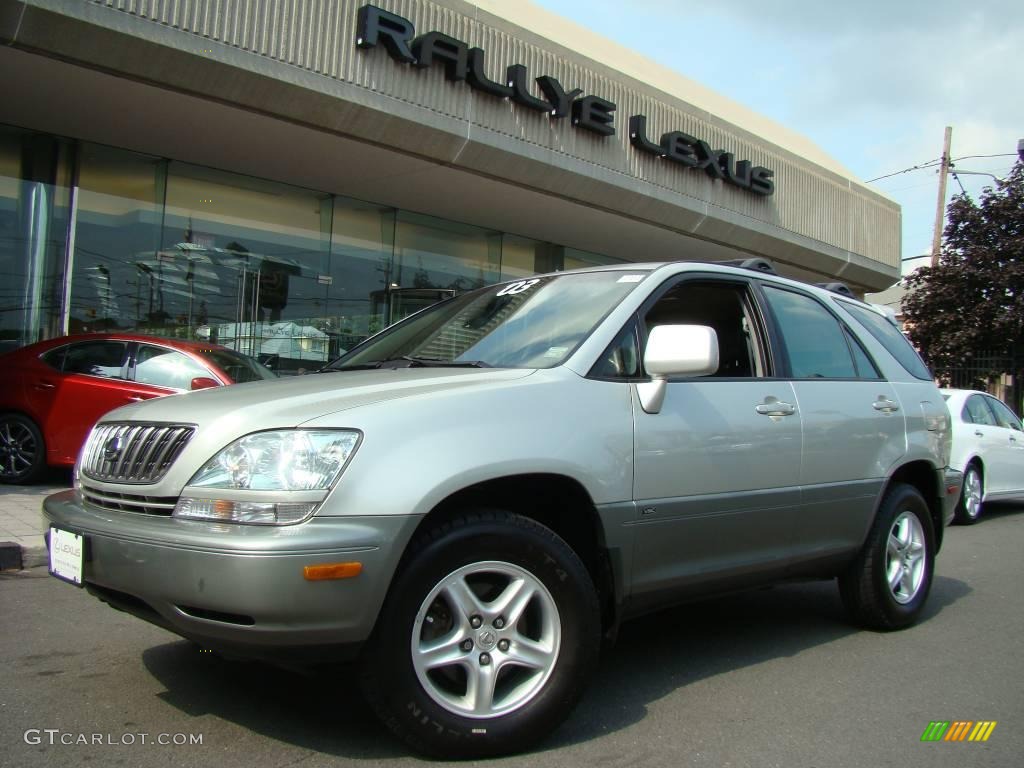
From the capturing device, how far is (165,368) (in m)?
8.73

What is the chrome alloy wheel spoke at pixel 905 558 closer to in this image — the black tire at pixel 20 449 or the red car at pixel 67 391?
the red car at pixel 67 391

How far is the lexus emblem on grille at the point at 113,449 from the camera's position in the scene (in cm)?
308

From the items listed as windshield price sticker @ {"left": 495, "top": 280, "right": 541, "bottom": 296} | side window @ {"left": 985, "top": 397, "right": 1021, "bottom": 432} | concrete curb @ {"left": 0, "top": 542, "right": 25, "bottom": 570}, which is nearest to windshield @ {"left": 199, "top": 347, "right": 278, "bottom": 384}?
concrete curb @ {"left": 0, "top": 542, "right": 25, "bottom": 570}

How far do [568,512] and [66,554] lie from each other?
69.0 inches

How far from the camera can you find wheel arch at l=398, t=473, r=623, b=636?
3.09 m

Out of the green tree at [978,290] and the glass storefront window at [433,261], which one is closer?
the glass storefront window at [433,261]

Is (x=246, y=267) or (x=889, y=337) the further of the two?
(x=246, y=267)

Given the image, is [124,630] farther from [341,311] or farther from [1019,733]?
[341,311]

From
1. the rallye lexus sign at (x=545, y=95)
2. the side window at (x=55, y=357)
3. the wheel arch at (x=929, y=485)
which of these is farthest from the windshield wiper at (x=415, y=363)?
the rallye lexus sign at (x=545, y=95)

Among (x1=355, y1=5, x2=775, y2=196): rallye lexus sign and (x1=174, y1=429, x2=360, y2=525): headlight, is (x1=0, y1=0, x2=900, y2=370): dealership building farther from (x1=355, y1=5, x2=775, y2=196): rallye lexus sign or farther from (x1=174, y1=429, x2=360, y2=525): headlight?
(x1=174, y1=429, x2=360, y2=525): headlight

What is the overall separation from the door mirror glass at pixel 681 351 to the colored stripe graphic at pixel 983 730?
5.55 feet

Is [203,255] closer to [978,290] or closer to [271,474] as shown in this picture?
[271,474]

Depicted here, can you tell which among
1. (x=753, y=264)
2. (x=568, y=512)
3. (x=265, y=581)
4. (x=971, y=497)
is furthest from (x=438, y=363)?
(x=971, y=497)

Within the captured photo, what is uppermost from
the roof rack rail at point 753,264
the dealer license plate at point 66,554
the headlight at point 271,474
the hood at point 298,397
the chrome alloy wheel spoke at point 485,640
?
the roof rack rail at point 753,264
